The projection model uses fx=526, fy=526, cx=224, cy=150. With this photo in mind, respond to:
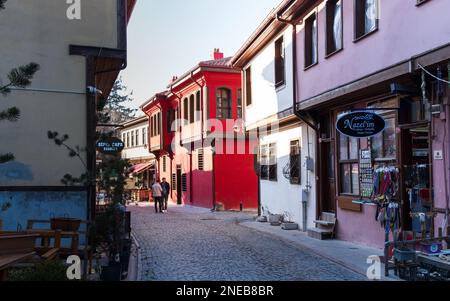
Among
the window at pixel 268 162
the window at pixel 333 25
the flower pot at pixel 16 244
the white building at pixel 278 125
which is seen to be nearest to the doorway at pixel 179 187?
the white building at pixel 278 125

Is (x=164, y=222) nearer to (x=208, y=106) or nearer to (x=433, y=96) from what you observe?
(x=208, y=106)

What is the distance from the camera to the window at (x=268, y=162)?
1742cm

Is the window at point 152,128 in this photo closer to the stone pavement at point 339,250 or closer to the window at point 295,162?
the window at point 295,162

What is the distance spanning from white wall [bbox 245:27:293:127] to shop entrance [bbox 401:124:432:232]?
17.1ft

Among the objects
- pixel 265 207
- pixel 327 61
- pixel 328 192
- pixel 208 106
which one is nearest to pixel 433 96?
pixel 327 61

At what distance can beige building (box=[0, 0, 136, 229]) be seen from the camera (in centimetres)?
970

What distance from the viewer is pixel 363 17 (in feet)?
35.0

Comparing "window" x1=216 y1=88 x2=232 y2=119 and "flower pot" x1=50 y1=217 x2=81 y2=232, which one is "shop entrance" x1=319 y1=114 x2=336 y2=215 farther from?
"window" x1=216 y1=88 x2=232 y2=119

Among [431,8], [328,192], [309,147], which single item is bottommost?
[328,192]

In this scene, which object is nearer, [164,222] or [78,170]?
[78,170]

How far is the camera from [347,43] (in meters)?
11.0

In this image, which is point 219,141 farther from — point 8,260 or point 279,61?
point 8,260

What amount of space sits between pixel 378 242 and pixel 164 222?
917 cm

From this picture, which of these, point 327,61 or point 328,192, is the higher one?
point 327,61
